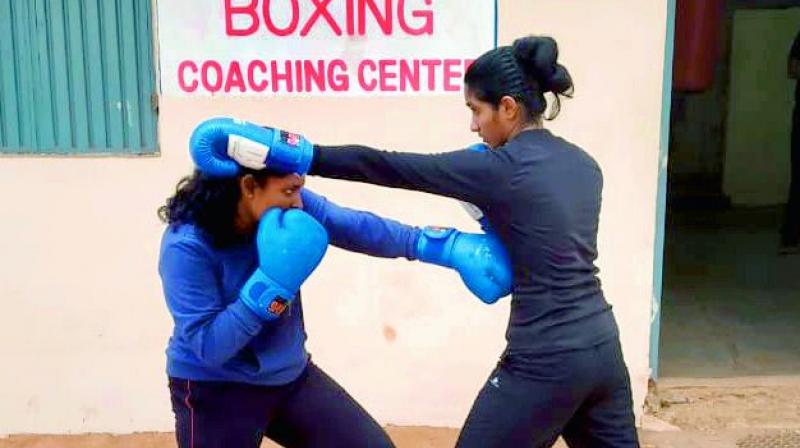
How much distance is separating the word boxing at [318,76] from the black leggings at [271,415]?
1.54m

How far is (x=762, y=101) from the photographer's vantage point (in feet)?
30.5

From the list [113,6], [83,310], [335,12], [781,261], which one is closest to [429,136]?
[335,12]

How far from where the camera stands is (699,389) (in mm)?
4363

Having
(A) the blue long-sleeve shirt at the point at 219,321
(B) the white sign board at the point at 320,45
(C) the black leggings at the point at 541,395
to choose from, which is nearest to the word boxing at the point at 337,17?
(B) the white sign board at the point at 320,45

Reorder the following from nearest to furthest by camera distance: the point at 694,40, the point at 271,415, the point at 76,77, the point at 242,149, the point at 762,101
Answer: the point at 242,149 < the point at 271,415 < the point at 76,77 < the point at 694,40 < the point at 762,101

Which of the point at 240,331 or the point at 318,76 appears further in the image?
the point at 318,76

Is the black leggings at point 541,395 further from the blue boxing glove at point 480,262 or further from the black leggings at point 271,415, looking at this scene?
the black leggings at point 271,415

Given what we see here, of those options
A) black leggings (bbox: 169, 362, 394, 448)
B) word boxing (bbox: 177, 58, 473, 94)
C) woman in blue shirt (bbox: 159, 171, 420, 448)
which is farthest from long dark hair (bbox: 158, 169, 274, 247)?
word boxing (bbox: 177, 58, 473, 94)

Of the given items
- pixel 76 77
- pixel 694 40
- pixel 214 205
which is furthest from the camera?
pixel 694 40

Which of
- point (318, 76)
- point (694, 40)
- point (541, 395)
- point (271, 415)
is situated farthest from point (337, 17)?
point (541, 395)

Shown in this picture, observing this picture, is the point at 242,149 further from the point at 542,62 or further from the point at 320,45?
the point at 320,45

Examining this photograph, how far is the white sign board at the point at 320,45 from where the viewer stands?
380 cm

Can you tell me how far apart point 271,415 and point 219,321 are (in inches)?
16.0

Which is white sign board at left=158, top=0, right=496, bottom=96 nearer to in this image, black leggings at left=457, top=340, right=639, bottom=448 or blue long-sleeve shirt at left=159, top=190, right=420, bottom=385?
blue long-sleeve shirt at left=159, top=190, right=420, bottom=385
